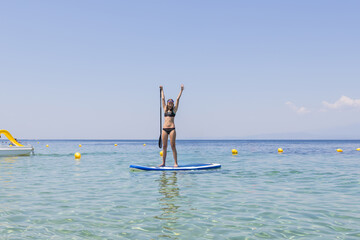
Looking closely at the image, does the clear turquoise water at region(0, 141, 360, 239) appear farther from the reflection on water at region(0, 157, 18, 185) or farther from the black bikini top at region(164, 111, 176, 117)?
the black bikini top at region(164, 111, 176, 117)

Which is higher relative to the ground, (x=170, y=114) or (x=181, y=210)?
(x=170, y=114)

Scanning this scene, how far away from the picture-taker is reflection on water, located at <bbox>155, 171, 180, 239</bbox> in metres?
5.66

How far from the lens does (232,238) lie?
5.17 m

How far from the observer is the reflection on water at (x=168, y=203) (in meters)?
5.66

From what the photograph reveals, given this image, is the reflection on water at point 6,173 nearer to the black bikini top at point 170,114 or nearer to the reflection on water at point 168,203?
the reflection on water at point 168,203

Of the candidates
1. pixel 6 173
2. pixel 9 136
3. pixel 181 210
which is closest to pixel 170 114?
pixel 181 210

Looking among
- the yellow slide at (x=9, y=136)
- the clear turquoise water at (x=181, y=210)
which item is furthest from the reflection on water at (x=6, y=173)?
the yellow slide at (x=9, y=136)

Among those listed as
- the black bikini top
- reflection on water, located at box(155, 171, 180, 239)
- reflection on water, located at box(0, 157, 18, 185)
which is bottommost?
reflection on water, located at box(0, 157, 18, 185)

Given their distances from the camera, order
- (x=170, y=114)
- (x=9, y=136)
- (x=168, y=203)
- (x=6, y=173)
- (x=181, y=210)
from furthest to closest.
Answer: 1. (x=9, y=136)
2. (x=6, y=173)
3. (x=170, y=114)
4. (x=168, y=203)
5. (x=181, y=210)

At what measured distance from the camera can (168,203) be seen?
7.85 metres

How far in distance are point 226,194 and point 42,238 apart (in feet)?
17.2

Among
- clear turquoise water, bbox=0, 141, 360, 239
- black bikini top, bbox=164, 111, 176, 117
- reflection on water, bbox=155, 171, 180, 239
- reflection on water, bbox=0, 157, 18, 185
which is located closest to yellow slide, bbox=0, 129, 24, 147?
reflection on water, bbox=0, 157, 18, 185

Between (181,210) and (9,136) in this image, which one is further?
(9,136)

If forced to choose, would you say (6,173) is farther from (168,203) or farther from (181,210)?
(181,210)
